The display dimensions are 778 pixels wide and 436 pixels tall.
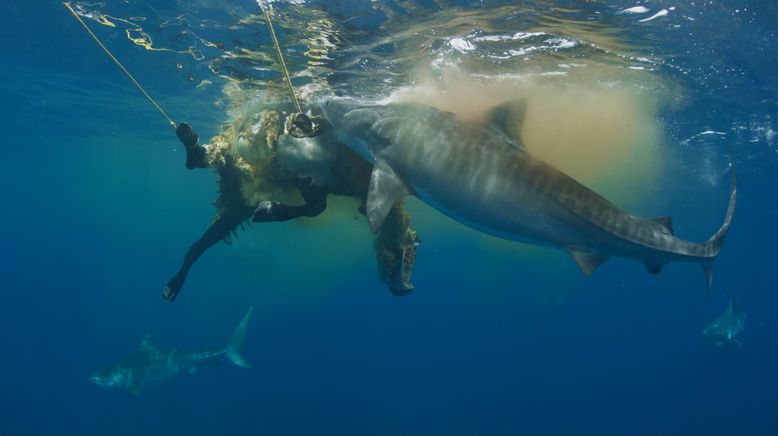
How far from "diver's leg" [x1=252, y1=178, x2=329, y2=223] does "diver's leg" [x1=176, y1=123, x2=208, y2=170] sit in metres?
1.56

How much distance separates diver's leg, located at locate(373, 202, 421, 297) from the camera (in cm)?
711

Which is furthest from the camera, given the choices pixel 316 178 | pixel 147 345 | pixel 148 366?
pixel 147 345

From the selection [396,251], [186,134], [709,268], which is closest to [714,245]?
[709,268]

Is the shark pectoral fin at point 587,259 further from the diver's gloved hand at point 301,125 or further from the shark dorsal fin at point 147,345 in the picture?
the shark dorsal fin at point 147,345

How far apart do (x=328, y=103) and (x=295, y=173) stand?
1.47m

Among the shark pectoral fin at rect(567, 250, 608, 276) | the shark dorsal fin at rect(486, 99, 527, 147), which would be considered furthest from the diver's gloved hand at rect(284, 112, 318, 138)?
the shark pectoral fin at rect(567, 250, 608, 276)

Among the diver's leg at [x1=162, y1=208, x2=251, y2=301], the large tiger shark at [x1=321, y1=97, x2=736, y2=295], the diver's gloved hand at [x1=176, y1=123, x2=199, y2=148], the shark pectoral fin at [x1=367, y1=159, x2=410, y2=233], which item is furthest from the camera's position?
the diver's leg at [x1=162, y1=208, x2=251, y2=301]

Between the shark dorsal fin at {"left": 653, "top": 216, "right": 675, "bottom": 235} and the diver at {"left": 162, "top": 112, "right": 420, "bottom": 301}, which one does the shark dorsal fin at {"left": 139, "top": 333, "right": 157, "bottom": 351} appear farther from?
the shark dorsal fin at {"left": 653, "top": 216, "right": 675, "bottom": 235}

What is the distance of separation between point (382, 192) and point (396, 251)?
2.34m

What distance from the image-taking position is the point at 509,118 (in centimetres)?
529

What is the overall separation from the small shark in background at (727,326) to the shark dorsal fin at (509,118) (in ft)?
53.5

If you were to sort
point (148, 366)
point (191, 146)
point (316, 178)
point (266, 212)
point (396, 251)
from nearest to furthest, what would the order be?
point (266, 212) → point (396, 251) → point (316, 178) → point (191, 146) → point (148, 366)

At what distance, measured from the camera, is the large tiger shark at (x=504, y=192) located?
426 cm

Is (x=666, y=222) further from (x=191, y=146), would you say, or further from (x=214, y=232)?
(x=214, y=232)
